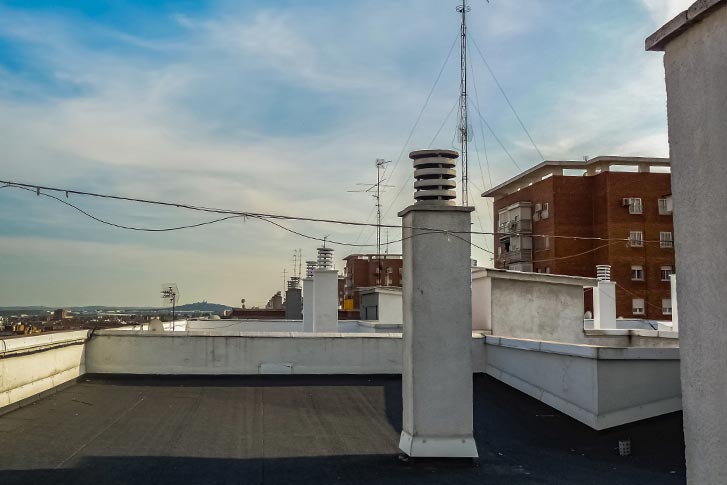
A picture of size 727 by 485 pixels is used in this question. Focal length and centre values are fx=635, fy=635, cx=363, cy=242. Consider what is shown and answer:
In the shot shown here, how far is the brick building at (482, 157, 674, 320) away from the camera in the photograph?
5394cm

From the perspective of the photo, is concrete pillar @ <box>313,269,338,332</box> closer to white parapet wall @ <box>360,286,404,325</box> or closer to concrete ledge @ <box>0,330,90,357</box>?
concrete ledge @ <box>0,330,90,357</box>

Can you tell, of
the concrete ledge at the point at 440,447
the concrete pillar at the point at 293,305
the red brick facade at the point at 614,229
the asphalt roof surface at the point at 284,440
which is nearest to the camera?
the asphalt roof surface at the point at 284,440

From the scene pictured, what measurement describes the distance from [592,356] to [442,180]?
4091 millimetres

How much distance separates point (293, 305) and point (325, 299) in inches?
769

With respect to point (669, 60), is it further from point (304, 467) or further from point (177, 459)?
point (177, 459)

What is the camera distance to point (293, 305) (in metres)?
39.5

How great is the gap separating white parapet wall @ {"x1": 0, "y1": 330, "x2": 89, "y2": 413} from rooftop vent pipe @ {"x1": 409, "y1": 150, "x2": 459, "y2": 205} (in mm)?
7113

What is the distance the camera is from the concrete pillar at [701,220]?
378cm

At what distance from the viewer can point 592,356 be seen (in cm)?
1034

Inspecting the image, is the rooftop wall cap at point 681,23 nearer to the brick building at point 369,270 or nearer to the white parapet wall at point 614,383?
the white parapet wall at point 614,383

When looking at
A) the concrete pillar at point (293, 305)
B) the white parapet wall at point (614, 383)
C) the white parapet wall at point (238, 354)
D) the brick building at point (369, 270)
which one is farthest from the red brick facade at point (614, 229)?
the white parapet wall at point (614, 383)

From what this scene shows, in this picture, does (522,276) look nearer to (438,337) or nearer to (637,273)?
(438,337)

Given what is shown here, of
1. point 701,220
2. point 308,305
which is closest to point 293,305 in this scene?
point 308,305

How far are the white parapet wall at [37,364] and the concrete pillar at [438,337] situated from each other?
649cm
